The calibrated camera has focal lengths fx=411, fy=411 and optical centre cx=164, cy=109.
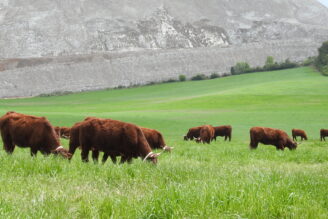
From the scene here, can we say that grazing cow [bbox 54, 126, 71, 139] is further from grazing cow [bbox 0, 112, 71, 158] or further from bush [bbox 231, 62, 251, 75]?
bush [bbox 231, 62, 251, 75]

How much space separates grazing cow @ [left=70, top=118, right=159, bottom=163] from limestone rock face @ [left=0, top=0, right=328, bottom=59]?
138 metres

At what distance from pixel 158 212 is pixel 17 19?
16706 centimetres

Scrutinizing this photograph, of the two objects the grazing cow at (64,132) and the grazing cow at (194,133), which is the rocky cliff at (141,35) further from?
the grazing cow at (64,132)

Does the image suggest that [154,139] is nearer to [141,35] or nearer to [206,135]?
[206,135]

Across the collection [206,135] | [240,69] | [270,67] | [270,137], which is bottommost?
[206,135]

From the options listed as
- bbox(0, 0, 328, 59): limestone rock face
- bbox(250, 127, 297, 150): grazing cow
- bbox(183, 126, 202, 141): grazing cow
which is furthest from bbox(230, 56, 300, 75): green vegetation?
bbox(250, 127, 297, 150): grazing cow

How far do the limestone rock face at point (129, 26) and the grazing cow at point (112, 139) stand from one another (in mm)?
138290

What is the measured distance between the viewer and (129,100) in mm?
80688

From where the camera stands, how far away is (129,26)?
166750 millimetres

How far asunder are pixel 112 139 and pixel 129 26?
159826 mm

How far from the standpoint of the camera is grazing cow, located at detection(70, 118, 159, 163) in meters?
11.2

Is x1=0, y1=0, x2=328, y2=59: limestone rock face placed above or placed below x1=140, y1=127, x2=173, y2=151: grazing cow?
above

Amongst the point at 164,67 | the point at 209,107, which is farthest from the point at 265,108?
the point at 164,67

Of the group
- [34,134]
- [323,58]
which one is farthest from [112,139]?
[323,58]
